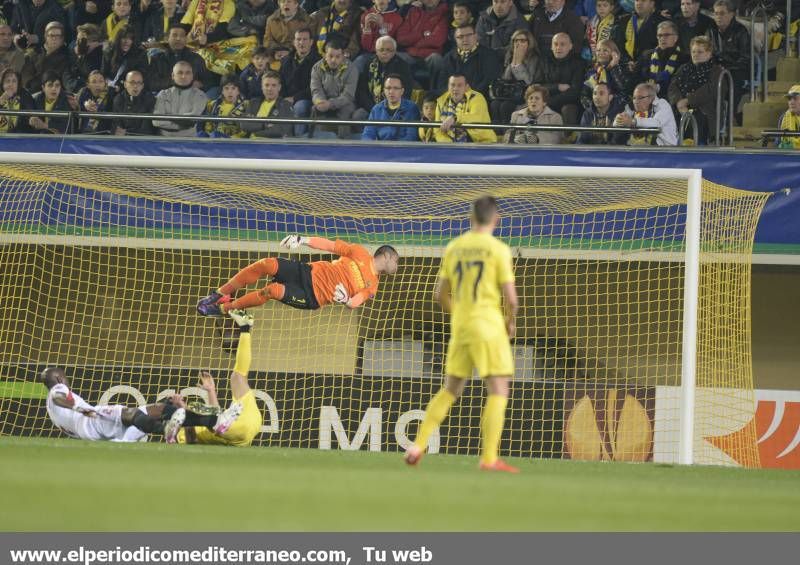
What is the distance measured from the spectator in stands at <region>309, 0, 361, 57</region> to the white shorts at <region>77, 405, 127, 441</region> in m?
5.76

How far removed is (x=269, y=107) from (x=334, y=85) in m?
0.80

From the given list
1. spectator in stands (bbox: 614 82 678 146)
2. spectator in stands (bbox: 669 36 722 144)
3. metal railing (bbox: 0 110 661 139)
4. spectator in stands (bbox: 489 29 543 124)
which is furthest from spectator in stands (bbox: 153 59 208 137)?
spectator in stands (bbox: 669 36 722 144)

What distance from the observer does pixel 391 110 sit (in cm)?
1356

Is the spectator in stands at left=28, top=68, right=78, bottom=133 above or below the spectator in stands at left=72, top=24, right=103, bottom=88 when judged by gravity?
below

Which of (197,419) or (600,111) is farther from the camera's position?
(600,111)

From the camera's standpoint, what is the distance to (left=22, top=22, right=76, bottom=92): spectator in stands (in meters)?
15.1

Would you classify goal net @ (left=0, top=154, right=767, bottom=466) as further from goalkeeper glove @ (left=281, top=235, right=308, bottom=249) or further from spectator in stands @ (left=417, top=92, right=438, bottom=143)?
spectator in stands @ (left=417, top=92, right=438, bottom=143)

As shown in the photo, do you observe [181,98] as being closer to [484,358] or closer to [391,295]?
[391,295]

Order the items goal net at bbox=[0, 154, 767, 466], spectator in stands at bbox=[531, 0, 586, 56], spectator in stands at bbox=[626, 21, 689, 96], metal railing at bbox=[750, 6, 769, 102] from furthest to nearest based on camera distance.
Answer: spectator in stands at bbox=[531, 0, 586, 56] < spectator in stands at bbox=[626, 21, 689, 96] < metal railing at bbox=[750, 6, 769, 102] < goal net at bbox=[0, 154, 767, 466]

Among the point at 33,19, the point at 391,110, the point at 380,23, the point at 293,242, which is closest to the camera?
the point at 293,242

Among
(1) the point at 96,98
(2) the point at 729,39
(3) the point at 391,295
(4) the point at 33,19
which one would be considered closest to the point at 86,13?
(4) the point at 33,19

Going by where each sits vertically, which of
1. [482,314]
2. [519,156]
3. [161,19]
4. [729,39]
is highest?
[161,19]

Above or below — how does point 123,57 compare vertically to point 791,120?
above

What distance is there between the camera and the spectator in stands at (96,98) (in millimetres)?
14414
